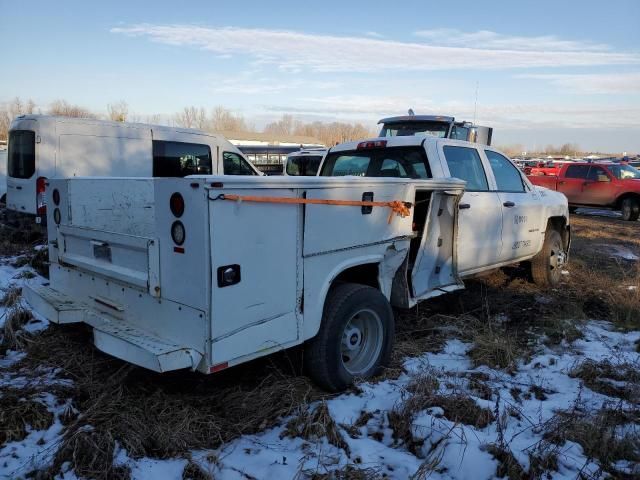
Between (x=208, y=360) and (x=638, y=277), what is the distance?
6.44m

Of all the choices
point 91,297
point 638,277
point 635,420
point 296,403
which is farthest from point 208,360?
point 638,277

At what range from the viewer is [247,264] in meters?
3.02

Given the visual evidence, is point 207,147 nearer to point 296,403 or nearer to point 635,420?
point 296,403

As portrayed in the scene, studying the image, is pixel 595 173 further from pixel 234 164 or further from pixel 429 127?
pixel 234 164

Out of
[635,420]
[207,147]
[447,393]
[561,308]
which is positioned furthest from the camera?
[207,147]

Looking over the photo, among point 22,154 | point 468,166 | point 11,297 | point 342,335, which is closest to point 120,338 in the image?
point 342,335

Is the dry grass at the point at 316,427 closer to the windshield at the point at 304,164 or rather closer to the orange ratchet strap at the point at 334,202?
the orange ratchet strap at the point at 334,202

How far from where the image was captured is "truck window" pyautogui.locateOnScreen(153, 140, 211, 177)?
36.3 feet

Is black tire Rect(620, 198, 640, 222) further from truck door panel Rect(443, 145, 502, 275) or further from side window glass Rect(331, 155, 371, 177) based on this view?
side window glass Rect(331, 155, 371, 177)

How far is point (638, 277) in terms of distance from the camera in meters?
7.06

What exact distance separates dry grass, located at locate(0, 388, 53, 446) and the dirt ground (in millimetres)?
145

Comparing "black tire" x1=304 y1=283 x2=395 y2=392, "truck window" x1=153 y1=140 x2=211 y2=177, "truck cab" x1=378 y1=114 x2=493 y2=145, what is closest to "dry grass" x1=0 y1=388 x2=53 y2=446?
"black tire" x1=304 y1=283 x2=395 y2=392

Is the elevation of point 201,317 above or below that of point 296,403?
above

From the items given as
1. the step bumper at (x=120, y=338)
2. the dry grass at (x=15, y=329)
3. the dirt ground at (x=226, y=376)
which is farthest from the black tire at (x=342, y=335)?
the dry grass at (x=15, y=329)
